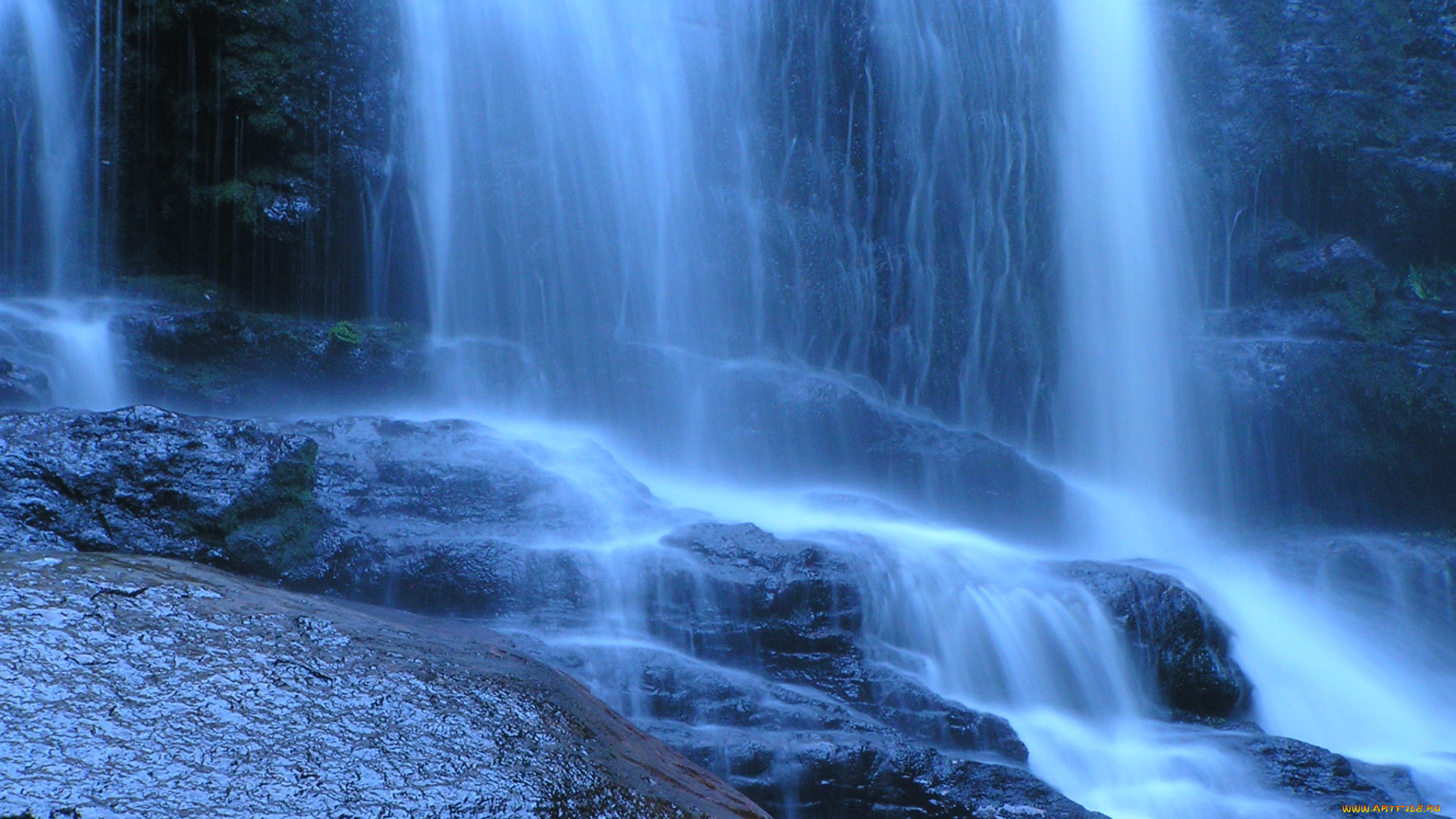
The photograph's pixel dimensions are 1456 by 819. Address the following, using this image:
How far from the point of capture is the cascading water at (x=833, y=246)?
1070 cm

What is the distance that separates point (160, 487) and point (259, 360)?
14.4ft

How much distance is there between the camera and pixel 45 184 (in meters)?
9.22

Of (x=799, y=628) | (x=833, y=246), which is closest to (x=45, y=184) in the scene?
(x=799, y=628)

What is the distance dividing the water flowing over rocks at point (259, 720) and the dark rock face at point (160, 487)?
69.4 inches

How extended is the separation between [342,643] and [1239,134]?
1334 centimetres

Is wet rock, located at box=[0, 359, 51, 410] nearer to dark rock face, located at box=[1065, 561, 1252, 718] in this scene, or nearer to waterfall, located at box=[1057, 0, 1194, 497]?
dark rock face, located at box=[1065, 561, 1252, 718]

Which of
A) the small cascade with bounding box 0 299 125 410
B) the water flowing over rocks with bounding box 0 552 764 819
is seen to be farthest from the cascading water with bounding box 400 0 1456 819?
the water flowing over rocks with bounding box 0 552 764 819

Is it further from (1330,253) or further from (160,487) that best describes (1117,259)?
(160,487)

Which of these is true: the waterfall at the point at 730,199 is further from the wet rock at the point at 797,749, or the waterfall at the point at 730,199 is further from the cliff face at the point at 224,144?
the wet rock at the point at 797,749

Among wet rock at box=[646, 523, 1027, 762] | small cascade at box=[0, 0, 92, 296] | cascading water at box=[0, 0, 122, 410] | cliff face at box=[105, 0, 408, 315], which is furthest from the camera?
cliff face at box=[105, 0, 408, 315]

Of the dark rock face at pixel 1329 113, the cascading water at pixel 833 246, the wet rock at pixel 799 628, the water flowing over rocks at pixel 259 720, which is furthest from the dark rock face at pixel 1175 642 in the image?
the dark rock face at pixel 1329 113

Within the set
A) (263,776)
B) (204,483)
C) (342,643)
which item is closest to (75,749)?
(263,776)

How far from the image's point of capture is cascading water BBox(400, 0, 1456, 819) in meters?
10.7

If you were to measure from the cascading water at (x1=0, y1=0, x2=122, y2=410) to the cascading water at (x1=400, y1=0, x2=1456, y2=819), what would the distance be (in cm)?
307
